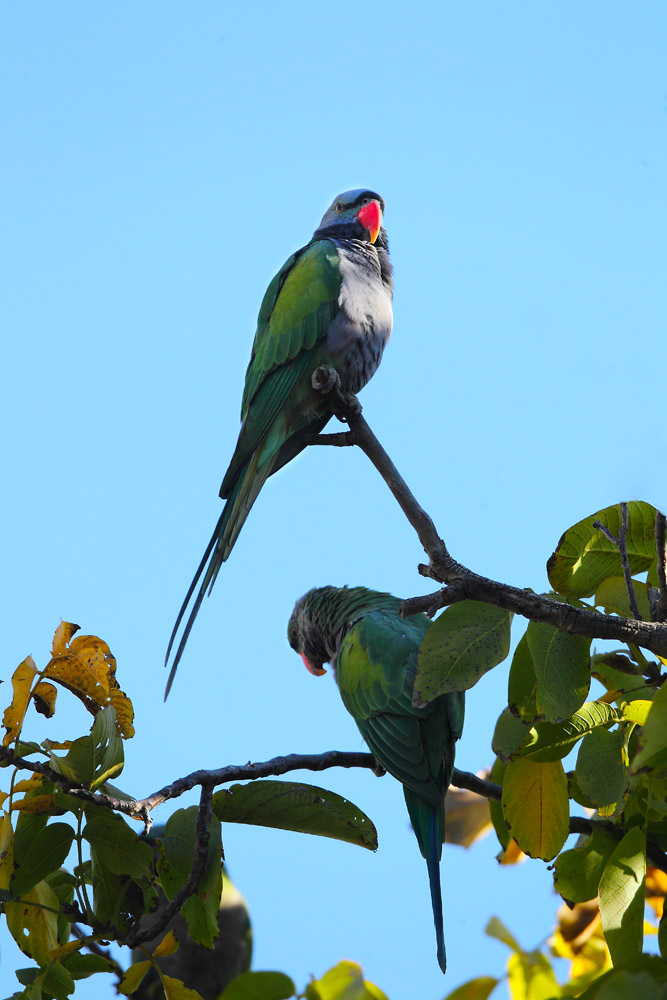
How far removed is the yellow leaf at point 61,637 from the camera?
1412 millimetres

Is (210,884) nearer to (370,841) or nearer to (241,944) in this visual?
(370,841)

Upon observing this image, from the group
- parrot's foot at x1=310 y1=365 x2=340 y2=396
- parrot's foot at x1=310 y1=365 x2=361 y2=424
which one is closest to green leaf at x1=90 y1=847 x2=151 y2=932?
parrot's foot at x1=310 y1=365 x2=361 y2=424

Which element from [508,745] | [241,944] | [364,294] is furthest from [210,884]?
[364,294]

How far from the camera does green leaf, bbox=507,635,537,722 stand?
125 cm

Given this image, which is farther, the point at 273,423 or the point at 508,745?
the point at 273,423

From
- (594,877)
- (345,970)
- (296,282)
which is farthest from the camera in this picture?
(296,282)

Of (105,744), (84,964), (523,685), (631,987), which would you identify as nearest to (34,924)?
(84,964)

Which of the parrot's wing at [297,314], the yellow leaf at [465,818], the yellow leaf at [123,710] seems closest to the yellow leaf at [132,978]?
the yellow leaf at [123,710]

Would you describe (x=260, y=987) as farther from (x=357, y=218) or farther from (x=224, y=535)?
(x=357, y=218)

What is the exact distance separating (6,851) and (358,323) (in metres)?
2.06

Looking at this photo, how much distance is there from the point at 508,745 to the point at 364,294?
203 cm

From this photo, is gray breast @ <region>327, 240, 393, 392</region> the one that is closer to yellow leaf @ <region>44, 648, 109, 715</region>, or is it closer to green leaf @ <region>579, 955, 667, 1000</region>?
yellow leaf @ <region>44, 648, 109, 715</region>

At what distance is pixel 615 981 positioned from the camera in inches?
27.5

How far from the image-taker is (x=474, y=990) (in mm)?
741
